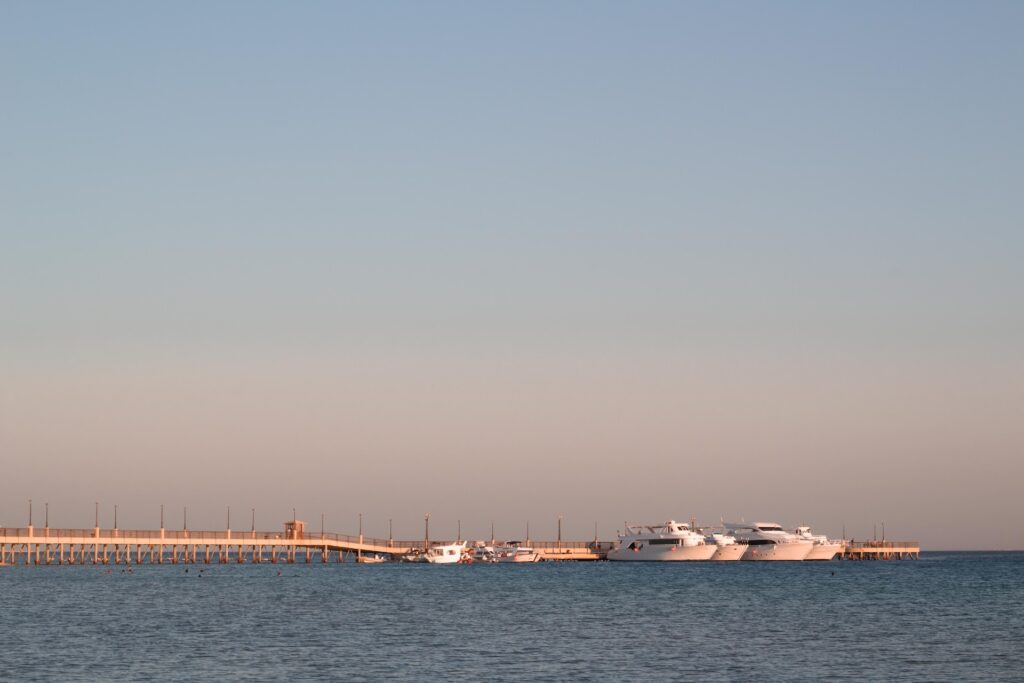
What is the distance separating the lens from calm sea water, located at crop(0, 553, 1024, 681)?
195 feet

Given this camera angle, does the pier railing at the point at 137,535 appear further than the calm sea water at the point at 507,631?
Yes

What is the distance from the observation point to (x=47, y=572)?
16300 centimetres

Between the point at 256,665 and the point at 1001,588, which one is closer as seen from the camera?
the point at 256,665

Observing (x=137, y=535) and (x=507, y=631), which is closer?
(x=507, y=631)

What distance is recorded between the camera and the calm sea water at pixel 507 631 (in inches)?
2341

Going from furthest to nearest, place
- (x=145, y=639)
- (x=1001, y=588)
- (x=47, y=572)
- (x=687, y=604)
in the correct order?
(x=47, y=572)
(x=1001, y=588)
(x=687, y=604)
(x=145, y=639)

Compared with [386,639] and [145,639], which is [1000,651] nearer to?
[386,639]

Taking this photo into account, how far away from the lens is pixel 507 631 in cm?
7856

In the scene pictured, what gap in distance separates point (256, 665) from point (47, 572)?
111 meters

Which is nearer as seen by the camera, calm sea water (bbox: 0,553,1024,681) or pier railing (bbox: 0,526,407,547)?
calm sea water (bbox: 0,553,1024,681)

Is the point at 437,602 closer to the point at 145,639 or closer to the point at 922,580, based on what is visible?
the point at 145,639

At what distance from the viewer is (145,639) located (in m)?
72.5

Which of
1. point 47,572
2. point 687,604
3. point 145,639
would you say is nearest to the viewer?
point 145,639

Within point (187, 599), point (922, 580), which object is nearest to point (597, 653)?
point (187, 599)
